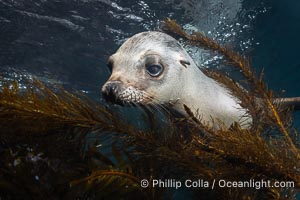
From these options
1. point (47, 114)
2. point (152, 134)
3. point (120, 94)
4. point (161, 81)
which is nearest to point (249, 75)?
point (161, 81)

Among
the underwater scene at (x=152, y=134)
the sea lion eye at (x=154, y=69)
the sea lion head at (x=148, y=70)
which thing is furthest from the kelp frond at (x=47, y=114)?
the sea lion eye at (x=154, y=69)

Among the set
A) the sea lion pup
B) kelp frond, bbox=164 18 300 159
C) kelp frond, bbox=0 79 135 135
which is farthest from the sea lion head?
kelp frond, bbox=0 79 135 135

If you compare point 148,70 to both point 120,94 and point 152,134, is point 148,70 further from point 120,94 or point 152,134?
point 152,134

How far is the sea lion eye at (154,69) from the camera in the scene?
3289mm

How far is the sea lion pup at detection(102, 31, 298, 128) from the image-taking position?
2.96m

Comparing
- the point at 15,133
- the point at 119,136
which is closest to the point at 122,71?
the point at 119,136

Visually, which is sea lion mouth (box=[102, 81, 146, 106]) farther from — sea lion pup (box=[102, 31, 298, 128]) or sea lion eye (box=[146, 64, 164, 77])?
sea lion eye (box=[146, 64, 164, 77])

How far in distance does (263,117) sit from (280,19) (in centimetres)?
843

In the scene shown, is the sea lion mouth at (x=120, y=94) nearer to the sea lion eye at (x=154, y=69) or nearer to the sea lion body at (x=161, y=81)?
→ the sea lion body at (x=161, y=81)

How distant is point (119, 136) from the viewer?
A: 2141 millimetres

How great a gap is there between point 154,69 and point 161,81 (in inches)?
6.2

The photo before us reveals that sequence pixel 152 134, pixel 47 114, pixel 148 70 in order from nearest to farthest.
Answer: pixel 47 114
pixel 152 134
pixel 148 70

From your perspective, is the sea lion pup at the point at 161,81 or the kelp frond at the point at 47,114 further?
the sea lion pup at the point at 161,81

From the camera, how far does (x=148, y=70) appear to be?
10.8ft
